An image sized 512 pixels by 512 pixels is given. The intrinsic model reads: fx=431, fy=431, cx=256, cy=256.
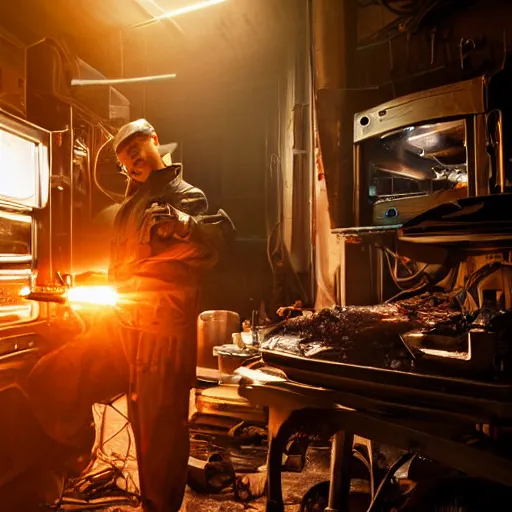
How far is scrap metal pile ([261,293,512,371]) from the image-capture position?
2535 mm

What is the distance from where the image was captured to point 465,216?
2887 millimetres

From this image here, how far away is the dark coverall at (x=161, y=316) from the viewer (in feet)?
12.3

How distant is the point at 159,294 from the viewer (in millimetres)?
3754

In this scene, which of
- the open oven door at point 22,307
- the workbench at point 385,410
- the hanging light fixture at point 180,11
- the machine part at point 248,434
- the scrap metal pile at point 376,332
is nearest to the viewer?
the workbench at point 385,410

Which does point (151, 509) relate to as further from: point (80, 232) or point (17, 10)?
point (17, 10)

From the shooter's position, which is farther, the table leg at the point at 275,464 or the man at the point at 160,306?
the man at the point at 160,306

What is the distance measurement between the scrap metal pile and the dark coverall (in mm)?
970

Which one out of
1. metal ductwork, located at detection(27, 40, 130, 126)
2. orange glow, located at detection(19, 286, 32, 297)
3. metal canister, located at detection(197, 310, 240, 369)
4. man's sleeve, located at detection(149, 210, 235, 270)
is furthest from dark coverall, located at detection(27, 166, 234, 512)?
metal canister, located at detection(197, 310, 240, 369)

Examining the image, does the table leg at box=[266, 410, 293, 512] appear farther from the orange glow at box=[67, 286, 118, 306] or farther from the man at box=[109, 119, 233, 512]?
the orange glow at box=[67, 286, 118, 306]

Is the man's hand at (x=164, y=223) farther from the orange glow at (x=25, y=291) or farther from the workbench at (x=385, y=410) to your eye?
the orange glow at (x=25, y=291)

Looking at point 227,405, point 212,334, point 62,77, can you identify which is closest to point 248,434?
point 227,405

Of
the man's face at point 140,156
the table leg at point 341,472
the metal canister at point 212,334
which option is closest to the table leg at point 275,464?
the table leg at point 341,472

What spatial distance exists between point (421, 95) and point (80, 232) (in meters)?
5.31

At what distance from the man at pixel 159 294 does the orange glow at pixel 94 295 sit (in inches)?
5.5
